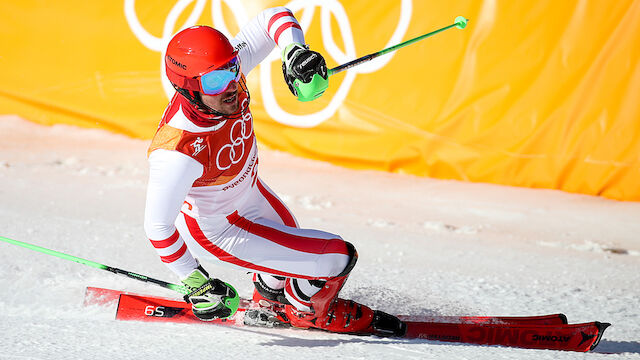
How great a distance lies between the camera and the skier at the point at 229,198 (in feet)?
8.99

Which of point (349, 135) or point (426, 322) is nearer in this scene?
point (426, 322)

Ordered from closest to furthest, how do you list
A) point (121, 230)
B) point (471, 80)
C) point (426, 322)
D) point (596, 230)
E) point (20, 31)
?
point (426, 322) < point (121, 230) < point (596, 230) < point (471, 80) < point (20, 31)

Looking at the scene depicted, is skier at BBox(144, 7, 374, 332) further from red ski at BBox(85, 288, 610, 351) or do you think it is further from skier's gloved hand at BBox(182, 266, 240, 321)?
red ski at BBox(85, 288, 610, 351)

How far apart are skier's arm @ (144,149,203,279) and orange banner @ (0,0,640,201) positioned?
417cm

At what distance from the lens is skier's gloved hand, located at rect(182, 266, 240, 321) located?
283 cm

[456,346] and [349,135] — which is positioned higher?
[349,135]

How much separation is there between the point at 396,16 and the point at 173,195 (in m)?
4.49

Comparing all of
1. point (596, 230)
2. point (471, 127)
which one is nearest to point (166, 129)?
point (596, 230)

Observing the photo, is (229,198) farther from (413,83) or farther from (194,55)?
(413,83)

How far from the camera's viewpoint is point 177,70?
2791 mm

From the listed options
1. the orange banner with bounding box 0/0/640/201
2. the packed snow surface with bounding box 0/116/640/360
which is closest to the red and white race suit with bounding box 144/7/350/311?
the packed snow surface with bounding box 0/116/640/360

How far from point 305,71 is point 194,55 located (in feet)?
1.59

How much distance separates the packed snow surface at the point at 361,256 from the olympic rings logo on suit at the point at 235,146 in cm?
76

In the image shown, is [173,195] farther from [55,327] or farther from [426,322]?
[426,322]
